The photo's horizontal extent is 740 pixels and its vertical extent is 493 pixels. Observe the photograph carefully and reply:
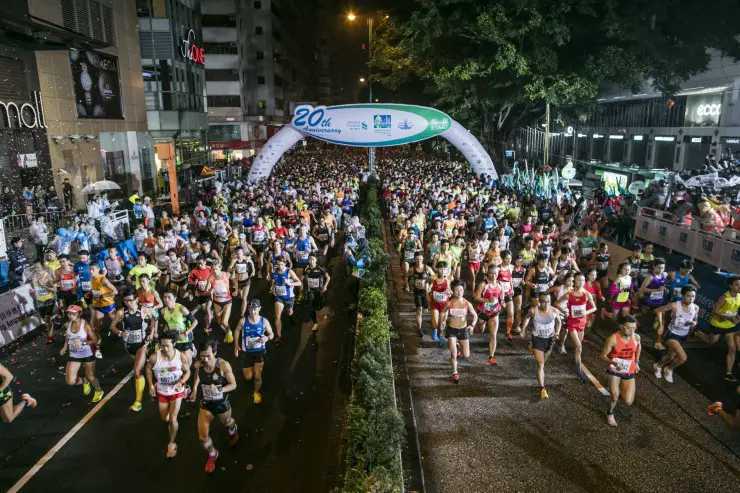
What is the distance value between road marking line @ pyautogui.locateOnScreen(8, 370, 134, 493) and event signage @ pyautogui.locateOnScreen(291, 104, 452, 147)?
18.2 meters

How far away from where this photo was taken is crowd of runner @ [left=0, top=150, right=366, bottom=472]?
6328 millimetres

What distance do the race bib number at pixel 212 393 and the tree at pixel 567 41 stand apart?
2180 centimetres

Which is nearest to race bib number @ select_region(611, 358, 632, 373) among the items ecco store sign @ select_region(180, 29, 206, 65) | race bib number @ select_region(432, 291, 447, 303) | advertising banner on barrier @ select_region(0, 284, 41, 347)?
race bib number @ select_region(432, 291, 447, 303)

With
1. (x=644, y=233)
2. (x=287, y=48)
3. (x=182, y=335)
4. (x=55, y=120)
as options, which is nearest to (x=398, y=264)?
(x=644, y=233)

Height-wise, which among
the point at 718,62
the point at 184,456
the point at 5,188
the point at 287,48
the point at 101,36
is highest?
the point at 287,48

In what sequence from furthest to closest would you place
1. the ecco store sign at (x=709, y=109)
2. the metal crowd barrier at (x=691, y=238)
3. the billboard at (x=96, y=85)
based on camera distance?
1. the ecco store sign at (x=709, y=109)
2. the billboard at (x=96, y=85)
3. the metal crowd barrier at (x=691, y=238)

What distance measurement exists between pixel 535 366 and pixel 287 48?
80.4 m

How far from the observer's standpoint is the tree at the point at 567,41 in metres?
22.9

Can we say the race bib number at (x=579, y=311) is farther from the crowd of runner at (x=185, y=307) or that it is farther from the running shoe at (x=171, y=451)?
the running shoe at (x=171, y=451)

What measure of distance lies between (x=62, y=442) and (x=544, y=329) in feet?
22.5

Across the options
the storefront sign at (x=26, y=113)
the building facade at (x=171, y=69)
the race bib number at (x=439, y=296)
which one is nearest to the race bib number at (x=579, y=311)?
the race bib number at (x=439, y=296)

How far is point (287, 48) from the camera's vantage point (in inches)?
3157

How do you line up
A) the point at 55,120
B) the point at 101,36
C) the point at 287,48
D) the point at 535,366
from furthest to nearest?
the point at 287,48
the point at 101,36
the point at 55,120
the point at 535,366

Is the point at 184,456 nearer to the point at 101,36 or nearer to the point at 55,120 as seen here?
the point at 55,120
